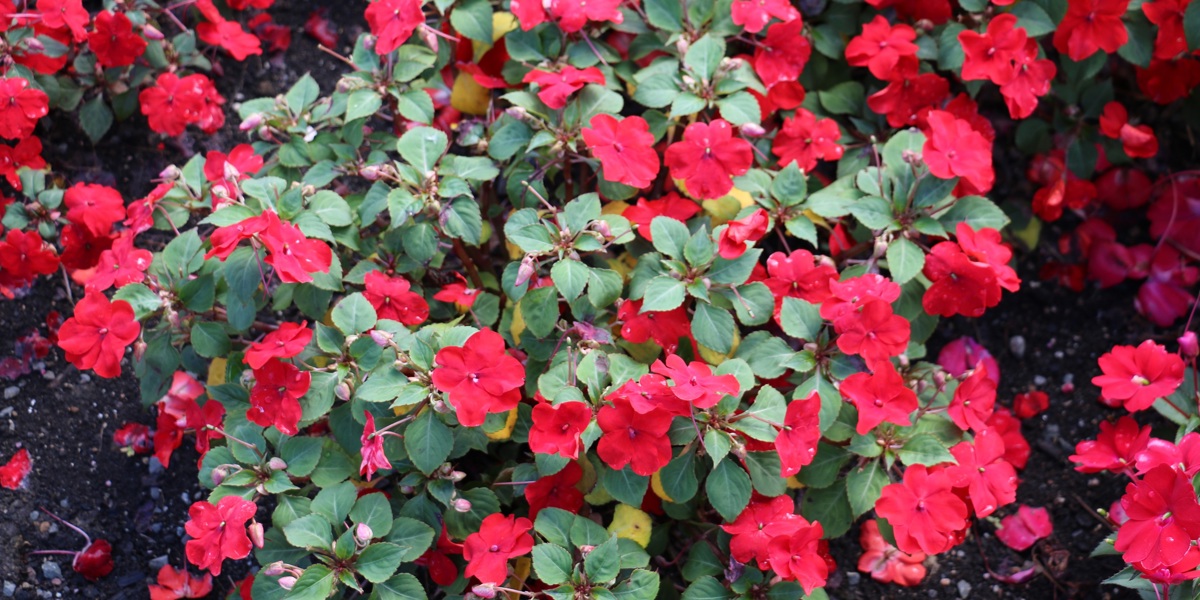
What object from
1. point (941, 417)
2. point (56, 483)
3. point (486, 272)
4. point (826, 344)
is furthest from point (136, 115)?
point (941, 417)

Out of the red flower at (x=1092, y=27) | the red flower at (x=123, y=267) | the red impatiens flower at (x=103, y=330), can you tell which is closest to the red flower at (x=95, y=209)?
the red flower at (x=123, y=267)

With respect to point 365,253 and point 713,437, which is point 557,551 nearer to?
point 713,437

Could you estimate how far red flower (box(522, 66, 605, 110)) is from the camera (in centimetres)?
226

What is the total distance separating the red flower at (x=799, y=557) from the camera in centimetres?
192

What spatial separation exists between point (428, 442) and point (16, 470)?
1341 millimetres

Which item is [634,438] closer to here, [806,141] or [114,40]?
[806,141]

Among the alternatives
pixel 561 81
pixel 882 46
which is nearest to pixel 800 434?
pixel 561 81

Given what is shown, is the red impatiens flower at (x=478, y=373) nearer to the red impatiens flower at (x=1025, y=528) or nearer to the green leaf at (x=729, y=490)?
the green leaf at (x=729, y=490)

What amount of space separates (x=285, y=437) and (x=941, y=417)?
1.50 m

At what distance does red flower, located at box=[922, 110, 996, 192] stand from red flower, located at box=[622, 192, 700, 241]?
567mm

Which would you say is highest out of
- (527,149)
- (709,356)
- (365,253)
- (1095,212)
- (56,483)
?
(527,149)

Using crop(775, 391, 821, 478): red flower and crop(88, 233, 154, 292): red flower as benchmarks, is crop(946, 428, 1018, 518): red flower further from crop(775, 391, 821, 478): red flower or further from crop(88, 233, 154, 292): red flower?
crop(88, 233, 154, 292): red flower

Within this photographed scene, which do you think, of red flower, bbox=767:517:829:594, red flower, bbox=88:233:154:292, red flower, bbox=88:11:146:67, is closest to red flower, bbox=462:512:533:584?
red flower, bbox=767:517:829:594

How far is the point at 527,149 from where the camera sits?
2.31 metres
